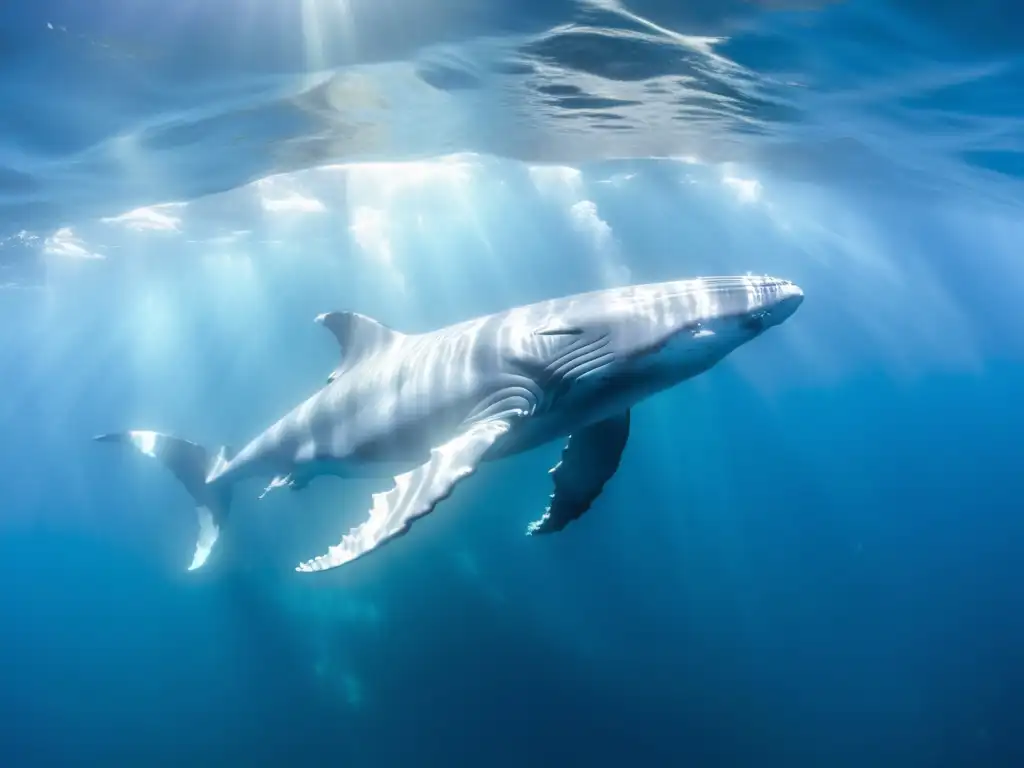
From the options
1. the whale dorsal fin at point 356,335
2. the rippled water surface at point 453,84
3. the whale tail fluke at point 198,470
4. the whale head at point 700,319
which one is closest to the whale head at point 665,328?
the whale head at point 700,319

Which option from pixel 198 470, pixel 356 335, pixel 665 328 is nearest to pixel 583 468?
pixel 665 328

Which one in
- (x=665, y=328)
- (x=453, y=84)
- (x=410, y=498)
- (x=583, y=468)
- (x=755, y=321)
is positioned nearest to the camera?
(x=410, y=498)

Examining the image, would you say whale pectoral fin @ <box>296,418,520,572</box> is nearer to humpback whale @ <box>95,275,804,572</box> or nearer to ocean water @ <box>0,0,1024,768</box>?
humpback whale @ <box>95,275,804,572</box>

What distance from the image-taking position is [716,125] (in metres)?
24.5

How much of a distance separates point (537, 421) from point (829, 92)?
19117 mm

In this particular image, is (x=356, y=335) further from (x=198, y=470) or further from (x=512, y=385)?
(x=198, y=470)

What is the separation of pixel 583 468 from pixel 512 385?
1.90 meters

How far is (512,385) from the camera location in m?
6.15

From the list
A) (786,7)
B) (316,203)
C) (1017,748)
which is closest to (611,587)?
(1017,748)

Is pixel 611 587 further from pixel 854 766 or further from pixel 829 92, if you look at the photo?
pixel 829 92

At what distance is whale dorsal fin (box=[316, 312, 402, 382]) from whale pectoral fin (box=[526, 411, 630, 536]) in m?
2.94

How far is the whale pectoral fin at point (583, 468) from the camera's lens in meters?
7.37

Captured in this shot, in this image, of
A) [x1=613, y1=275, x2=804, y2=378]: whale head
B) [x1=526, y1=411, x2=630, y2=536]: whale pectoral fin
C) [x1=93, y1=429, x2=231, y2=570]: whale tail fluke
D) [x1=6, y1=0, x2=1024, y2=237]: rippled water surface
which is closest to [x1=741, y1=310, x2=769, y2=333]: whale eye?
[x1=613, y1=275, x2=804, y2=378]: whale head

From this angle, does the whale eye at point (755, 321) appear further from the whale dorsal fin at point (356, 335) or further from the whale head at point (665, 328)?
the whale dorsal fin at point (356, 335)
